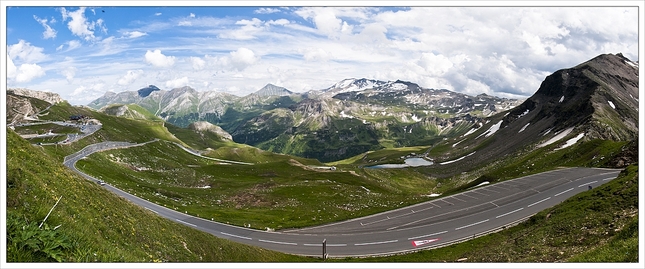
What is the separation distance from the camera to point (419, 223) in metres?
67.0

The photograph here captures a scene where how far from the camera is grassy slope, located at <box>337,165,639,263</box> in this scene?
2561 centimetres

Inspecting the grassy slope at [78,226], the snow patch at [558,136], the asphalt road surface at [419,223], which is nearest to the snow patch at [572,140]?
the snow patch at [558,136]

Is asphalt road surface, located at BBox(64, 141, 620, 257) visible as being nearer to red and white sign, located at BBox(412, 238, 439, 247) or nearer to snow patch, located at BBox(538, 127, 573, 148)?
red and white sign, located at BBox(412, 238, 439, 247)

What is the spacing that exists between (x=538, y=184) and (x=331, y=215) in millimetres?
51049

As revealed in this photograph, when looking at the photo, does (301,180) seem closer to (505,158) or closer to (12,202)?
(12,202)

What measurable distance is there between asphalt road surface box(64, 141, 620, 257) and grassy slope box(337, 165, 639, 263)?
625 cm

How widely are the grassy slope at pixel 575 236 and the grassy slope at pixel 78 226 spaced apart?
2886 centimetres

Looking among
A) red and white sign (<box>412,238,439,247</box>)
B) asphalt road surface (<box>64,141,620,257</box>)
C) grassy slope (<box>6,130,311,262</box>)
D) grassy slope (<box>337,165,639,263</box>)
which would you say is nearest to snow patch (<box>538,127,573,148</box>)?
asphalt road surface (<box>64,141,620,257</box>)

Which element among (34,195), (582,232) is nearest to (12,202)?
(34,195)

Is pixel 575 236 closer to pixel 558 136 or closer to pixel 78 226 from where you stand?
pixel 78 226

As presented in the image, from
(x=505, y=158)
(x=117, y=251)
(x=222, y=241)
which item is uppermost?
(x=117, y=251)

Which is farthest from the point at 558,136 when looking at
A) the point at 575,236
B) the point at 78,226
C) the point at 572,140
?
the point at 78,226

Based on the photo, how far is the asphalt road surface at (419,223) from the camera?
57.2 m

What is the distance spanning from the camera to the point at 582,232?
35375mm
